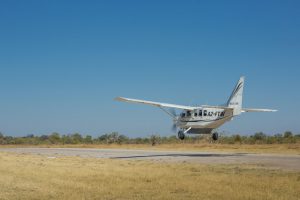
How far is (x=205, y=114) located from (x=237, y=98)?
4.52 meters

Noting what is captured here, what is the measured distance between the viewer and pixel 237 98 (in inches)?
2111

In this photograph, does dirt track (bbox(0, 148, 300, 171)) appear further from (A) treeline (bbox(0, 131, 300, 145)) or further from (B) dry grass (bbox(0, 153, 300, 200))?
(A) treeline (bbox(0, 131, 300, 145))

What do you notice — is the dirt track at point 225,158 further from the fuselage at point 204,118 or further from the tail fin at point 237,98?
the tail fin at point 237,98

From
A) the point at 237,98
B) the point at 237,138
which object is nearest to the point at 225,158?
the point at 237,98

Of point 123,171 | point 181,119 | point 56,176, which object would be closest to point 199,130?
point 181,119

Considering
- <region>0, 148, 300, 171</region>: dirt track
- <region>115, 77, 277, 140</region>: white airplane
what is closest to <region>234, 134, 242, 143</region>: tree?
<region>115, 77, 277, 140</region>: white airplane

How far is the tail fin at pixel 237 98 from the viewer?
53625 millimetres

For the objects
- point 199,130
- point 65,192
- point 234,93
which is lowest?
point 65,192

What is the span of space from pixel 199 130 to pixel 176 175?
32.7 meters

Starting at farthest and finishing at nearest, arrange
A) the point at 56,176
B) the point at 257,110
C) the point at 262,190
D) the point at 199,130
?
the point at 257,110, the point at 199,130, the point at 56,176, the point at 262,190

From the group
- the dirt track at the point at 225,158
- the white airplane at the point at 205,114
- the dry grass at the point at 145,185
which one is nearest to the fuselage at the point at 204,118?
the white airplane at the point at 205,114

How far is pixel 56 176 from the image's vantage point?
25.1m

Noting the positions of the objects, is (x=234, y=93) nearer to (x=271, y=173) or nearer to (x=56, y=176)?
(x=271, y=173)

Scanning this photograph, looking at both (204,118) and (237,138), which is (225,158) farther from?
(237,138)
